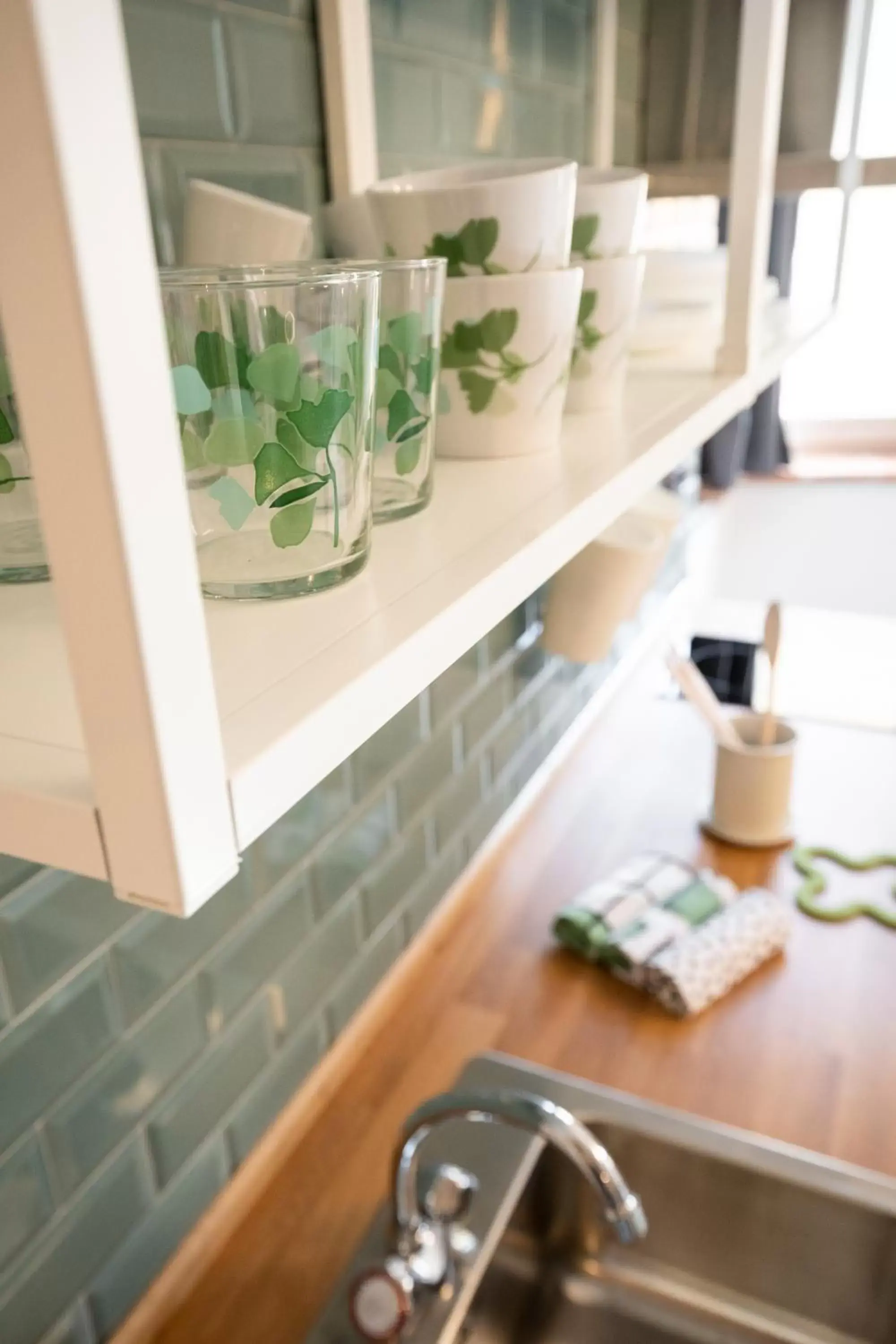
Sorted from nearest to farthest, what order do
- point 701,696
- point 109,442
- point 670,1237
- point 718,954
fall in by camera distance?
point 109,442 < point 670,1237 < point 718,954 < point 701,696

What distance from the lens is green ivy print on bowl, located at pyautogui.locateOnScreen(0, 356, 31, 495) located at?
371 millimetres

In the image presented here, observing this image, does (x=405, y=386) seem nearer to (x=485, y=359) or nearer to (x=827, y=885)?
(x=485, y=359)

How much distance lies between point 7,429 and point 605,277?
43 cm

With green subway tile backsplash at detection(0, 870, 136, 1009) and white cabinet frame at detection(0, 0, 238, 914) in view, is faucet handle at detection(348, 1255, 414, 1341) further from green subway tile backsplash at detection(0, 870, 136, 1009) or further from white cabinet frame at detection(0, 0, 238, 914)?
white cabinet frame at detection(0, 0, 238, 914)

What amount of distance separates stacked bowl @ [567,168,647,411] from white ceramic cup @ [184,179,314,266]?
21 centimetres

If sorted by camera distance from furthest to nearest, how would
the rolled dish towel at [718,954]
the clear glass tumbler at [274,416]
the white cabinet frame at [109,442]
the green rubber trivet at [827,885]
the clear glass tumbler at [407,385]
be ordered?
1. the green rubber trivet at [827,885]
2. the rolled dish towel at [718,954]
3. the clear glass tumbler at [407,385]
4. the clear glass tumbler at [274,416]
5. the white cabinet frame at [109,442]

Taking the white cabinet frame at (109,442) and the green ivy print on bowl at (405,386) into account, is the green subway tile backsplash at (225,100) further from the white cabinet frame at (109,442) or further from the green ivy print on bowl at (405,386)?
the white cabinet frame at (109,442)

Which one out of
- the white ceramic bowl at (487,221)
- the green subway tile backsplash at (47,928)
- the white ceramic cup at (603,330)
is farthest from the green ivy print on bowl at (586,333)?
the green subway tile backsplash at (47,928)

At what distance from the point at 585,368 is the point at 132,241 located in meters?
0.53

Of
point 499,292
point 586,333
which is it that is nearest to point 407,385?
point 499,292

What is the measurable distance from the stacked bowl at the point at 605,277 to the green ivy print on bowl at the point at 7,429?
39 centimetres

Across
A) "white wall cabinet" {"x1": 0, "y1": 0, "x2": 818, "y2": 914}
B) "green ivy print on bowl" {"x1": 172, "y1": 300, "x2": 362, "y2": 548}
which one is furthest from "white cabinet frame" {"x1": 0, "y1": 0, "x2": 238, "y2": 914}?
"green ivy print on bowl" {"x1": 172, "y1": 300, "x2": 362, "y2": 548}

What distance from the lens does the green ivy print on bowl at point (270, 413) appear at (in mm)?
331

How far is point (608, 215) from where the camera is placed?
0.66m
